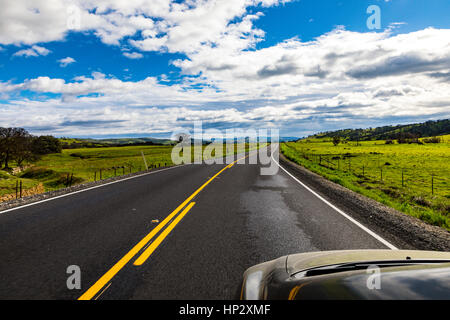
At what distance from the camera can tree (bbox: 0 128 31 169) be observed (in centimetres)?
3948

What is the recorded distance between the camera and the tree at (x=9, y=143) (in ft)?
130

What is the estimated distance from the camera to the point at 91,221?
21.3 ft

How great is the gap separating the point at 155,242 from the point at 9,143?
45.8 metres

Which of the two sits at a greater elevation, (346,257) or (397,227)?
(346,257)

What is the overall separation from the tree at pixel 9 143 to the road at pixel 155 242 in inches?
1546

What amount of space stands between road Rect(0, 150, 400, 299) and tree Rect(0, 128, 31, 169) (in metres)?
39.3

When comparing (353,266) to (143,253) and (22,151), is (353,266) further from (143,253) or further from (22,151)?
(22,151)

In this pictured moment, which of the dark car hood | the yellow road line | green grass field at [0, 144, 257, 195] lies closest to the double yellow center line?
the yellow road line

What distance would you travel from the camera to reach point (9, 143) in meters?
40.1

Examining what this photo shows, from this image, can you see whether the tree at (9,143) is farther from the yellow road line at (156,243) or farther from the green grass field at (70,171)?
the yellow road line at (156,243)

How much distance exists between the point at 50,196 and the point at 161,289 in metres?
8.73

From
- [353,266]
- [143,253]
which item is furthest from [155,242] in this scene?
[353,266]

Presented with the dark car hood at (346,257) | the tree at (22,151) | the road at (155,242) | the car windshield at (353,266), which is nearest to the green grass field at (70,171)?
the tree at (22,151)
